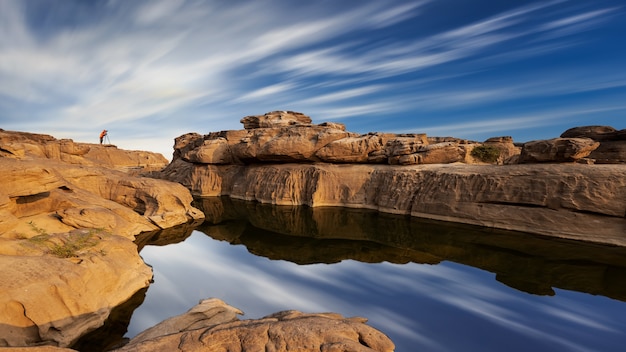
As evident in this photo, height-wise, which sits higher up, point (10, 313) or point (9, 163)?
point (9, 163)

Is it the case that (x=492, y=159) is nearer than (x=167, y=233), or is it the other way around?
(x=167, y=233)

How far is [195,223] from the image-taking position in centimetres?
2009

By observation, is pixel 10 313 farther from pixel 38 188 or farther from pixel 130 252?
pixel 38 188

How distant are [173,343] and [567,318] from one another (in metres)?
9.98

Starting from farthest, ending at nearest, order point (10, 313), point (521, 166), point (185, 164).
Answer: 1. point (185, 164)
2. point (521, 166)
3. point (10, 313)

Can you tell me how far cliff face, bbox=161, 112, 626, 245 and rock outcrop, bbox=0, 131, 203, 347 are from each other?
13.2 metres

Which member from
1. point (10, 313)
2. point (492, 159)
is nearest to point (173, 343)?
point (10, 313)

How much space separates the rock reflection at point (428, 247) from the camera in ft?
35.9

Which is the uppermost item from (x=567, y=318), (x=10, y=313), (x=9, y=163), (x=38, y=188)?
(x=9, y=163)

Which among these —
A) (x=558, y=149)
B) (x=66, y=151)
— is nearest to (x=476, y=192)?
(x=558, y=149)

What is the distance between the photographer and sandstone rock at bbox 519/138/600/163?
1644cm

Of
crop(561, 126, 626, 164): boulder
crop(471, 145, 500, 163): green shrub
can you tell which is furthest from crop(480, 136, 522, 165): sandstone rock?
crop(561, 126, 626, 164): boulder

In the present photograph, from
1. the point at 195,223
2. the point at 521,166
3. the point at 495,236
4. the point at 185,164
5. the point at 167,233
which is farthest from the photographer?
the point at 185,164

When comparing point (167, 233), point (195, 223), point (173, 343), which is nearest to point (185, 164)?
point (195, 223)
